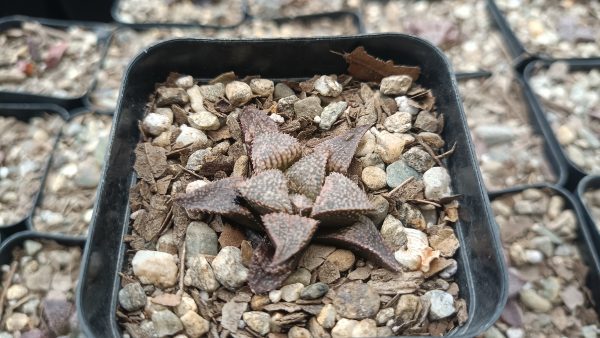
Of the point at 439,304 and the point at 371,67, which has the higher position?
the point at 371,67

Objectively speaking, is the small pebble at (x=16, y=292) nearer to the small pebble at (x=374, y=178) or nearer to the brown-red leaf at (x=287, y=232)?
the brown-red leaf at (x=287, y=232)

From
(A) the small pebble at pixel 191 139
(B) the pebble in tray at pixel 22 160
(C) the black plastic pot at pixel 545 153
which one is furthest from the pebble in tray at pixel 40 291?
(C) the black plastic pot at pixel 545 153

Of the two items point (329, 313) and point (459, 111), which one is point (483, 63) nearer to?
point (459, 111)

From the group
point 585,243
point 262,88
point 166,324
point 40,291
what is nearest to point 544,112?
point 585,243

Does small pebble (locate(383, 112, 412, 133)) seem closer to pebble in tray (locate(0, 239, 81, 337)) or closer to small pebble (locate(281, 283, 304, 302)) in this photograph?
small pebble (locate(281, 283, 304, 302))

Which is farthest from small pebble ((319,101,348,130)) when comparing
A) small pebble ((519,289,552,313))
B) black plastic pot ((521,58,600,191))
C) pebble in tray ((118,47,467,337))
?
black plastic pot ((521,58,600,191))

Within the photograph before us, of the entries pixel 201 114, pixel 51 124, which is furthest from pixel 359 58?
pixel 51 124

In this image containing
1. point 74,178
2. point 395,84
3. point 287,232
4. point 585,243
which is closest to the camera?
point 287,232

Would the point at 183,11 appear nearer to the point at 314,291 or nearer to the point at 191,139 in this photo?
Result: the point at 191,139
